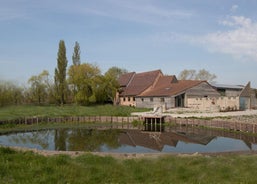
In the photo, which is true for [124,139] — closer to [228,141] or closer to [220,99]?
[228,141]

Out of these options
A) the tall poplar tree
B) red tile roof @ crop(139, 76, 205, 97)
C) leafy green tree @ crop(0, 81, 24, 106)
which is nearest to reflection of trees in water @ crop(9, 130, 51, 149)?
red tile roof @ crop(139, 76, 205, 97)

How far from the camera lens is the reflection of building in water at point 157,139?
53.6 feet

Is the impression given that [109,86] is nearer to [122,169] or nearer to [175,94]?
[175,94]

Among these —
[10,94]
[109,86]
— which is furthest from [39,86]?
[109,86]

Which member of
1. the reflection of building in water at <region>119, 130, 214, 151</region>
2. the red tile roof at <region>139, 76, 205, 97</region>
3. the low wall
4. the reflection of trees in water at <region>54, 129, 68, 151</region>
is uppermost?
the red tile roof at <region>139, 76, 205, 97</region>

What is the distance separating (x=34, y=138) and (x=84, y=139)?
11.7ft

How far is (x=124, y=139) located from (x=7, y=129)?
9.91m

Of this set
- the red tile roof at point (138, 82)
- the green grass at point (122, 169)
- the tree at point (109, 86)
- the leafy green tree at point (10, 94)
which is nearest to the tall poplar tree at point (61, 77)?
the tree at point (109, 86)

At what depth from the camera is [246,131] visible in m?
18.9

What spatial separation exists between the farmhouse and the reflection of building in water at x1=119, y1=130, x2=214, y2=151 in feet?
38.6

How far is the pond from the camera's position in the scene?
14.8 m

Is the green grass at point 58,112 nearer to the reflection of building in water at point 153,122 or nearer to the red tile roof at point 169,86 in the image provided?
the reflection of building in water at point 153,122

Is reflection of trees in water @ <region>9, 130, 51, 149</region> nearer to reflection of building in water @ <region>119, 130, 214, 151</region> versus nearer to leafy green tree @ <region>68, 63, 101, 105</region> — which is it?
reflection of building in water @ <region>119, 130, 214, 151</region>

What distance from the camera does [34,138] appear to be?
18250 millimetres
